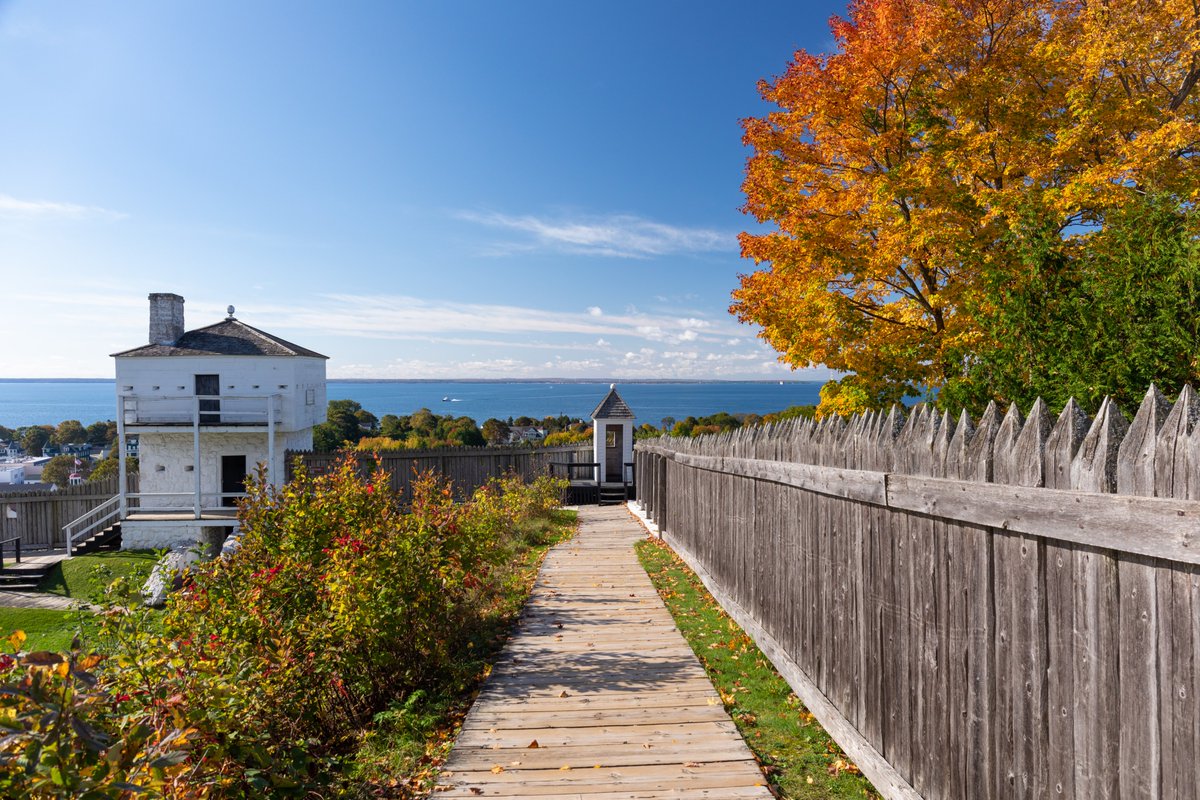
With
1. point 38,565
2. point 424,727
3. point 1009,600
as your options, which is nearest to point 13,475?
point 38,565

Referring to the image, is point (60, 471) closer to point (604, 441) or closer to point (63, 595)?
point (63, 595)

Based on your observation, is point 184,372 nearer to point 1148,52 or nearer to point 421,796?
point 421,796

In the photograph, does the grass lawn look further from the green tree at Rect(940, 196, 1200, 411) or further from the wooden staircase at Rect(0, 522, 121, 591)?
the green tree at Rect(940, 196, 1200, 411)

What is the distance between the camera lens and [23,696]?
1910 millimetres

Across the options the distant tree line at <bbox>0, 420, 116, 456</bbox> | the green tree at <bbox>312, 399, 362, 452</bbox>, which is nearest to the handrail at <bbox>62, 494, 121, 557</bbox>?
the green tree at <bbox>312, 399, 362, 452</bbox>

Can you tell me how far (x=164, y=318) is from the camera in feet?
78.6

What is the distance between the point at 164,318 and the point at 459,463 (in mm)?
12689

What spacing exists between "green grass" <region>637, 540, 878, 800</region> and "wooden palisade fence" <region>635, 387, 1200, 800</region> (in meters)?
0.15

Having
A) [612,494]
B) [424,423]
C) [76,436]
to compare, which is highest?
[424,423]

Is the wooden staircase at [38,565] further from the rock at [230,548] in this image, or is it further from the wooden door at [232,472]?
the rock at [230,548]

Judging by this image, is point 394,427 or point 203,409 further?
→ point 394,427

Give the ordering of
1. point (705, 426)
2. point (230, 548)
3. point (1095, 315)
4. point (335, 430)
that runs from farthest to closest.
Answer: point (335, 430), point (705, 426), point (230, 548), point (1095, 315)

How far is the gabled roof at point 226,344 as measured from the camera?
2341 cm

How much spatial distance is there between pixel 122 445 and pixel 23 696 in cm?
2346
